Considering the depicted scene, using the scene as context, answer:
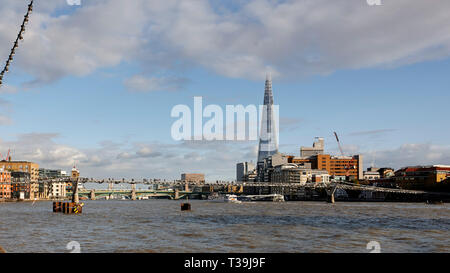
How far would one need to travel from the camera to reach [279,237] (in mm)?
45625

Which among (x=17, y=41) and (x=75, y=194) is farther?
(x=75, y=194)

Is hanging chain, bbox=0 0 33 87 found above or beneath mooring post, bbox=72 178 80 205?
above

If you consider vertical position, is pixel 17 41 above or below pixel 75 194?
above

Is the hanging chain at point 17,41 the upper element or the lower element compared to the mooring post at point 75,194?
upper

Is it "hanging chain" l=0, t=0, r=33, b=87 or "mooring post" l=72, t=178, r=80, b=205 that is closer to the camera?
"hanging chain" l=0, t=0, r=33, b=87

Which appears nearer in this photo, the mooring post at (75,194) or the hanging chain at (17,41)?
the hanging chain at (17,41)
